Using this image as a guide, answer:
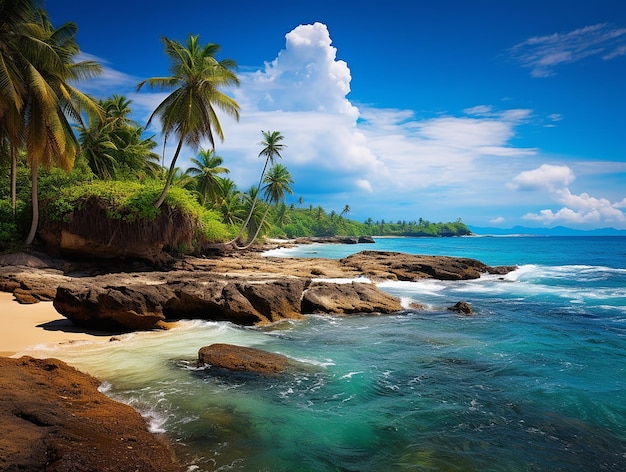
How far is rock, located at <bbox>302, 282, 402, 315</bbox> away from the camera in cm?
1583

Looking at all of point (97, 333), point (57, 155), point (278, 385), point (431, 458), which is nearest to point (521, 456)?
point (431, 458)

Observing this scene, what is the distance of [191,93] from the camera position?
76.7ft

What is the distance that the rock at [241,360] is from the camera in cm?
872

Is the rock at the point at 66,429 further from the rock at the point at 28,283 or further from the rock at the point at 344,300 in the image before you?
the rock at the point at 344,300

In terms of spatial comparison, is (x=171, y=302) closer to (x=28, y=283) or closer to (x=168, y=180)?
(x=28, y=283)

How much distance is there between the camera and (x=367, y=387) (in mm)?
8297

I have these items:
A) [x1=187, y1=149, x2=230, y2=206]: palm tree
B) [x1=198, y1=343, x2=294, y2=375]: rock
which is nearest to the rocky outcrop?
[x1=198, y1=343, x2=294, y2=375]: rock

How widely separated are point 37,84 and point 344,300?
16423mm

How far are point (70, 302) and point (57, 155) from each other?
12285 mm

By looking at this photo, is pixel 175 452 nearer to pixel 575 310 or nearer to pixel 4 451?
pixel 4 451

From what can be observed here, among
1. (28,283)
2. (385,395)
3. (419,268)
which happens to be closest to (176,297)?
(28,283)

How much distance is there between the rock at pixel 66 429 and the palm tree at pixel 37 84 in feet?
48.2

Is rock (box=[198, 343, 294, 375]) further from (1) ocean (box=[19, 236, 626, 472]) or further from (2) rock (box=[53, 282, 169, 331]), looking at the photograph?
(2) rock (box=[53, 282, 169, 331])

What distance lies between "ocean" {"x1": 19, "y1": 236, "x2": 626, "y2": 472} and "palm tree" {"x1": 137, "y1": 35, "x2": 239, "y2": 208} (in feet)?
47.7
